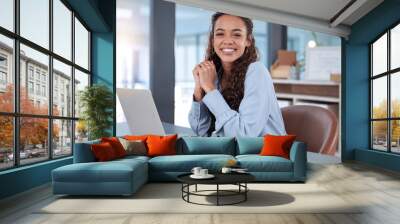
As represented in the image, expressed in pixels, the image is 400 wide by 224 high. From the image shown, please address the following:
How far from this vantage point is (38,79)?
5820mm

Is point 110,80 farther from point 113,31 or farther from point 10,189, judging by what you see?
point 10,189

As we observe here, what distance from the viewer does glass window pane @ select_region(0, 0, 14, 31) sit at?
4684 mm

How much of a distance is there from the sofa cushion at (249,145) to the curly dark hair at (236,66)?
1.53m

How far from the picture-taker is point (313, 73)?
36.0 feet

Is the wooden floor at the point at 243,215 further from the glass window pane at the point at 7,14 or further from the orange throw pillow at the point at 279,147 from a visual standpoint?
the glass window pane at the point at 7,14

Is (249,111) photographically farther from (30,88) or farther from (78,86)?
(30,88)

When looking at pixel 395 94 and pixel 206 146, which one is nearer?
pixel 206 146

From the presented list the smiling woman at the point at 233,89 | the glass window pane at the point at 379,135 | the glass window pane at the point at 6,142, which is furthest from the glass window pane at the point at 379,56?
the glass window pane at the point at 6,142

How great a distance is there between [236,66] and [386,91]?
3.01m

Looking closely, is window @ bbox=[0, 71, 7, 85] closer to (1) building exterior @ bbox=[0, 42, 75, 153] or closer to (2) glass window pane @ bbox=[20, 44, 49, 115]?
(1) building exterior @ bbox=[0, 42, 75, 153]

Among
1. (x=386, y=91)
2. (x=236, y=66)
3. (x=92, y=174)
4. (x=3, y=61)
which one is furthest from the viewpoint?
(x=386, y=91)

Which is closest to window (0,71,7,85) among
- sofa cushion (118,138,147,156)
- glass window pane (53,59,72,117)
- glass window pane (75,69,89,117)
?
glass window pane (53,59,72,117)

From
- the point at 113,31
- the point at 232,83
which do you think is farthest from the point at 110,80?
the point at 232,83

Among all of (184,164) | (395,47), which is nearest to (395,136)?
(395,47)
